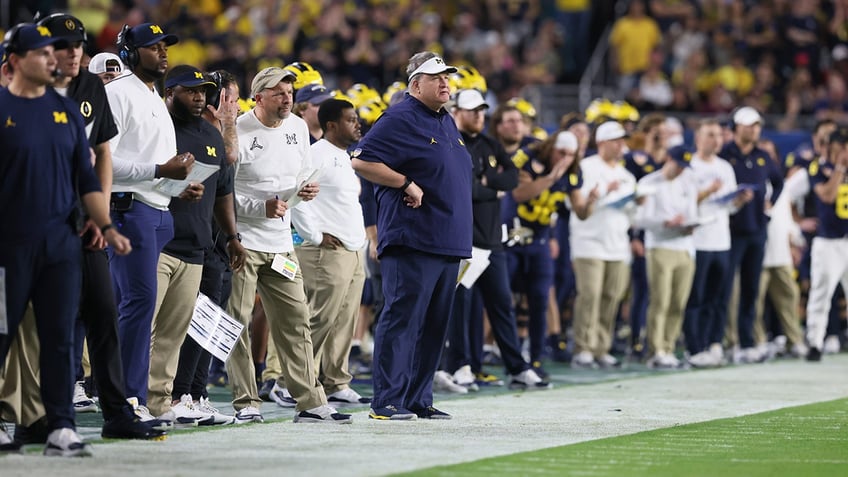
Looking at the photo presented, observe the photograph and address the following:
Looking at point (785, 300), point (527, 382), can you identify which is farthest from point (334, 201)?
point (785, 300)

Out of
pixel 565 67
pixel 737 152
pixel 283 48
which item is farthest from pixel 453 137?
pixel 565 67

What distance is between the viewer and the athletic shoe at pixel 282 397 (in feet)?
33.8

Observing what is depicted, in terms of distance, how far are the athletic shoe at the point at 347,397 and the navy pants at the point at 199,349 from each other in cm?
156

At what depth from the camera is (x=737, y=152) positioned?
1538 cm

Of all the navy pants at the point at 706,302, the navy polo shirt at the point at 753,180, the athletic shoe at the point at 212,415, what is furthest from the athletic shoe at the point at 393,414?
the navy polo shirt at the point at 753,180

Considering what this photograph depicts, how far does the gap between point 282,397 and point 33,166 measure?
3.71 m

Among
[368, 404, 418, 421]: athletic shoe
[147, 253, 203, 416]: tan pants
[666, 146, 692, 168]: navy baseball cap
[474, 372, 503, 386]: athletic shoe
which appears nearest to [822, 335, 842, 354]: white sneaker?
[666, 146, 692, 168]: navy baseball cap

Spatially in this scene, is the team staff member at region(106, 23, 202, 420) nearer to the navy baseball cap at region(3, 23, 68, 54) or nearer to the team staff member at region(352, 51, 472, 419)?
the navy baseball cap at region(3, 23, 68, 54)

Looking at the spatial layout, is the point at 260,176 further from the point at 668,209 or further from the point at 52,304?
the point at 668,209

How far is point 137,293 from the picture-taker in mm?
8211

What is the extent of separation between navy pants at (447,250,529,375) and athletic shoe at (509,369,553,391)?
0.04m

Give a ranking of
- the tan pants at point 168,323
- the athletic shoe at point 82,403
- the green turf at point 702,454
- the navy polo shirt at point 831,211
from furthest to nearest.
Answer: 1. the navy polo shirt at point 831,211
2. the athletic shoe at point 82,403
3. the tan pants at point 168,323
4. the green turf at point 702,454

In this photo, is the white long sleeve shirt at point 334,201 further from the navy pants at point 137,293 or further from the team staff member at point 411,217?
the navy pants at point 137,293

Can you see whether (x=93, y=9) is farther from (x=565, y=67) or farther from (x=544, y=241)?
(x=544, y=241)
